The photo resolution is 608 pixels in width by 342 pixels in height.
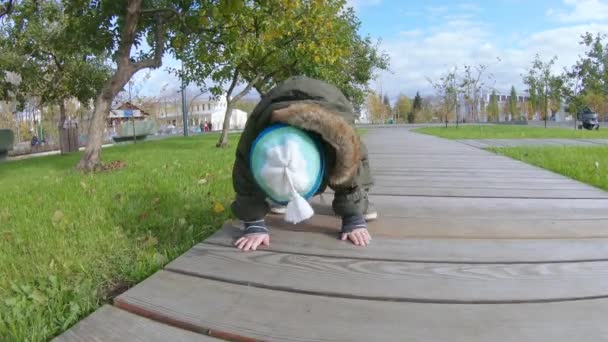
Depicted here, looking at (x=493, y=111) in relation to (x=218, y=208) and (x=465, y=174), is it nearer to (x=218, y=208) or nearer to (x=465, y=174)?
(x=465, y=174)

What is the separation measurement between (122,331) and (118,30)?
783cm

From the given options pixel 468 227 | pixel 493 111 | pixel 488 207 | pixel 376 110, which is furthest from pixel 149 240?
pixel 493 111

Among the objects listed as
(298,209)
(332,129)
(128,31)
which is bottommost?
(298,209)

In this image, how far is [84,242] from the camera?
2.33m

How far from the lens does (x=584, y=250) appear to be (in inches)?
78.7

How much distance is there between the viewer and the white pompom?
1.77 metres

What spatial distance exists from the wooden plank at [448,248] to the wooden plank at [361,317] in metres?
0.43

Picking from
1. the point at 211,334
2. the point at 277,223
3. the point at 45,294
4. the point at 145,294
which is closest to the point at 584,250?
the point at 277,223

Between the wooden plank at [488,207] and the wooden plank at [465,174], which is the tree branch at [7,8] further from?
the wooden plank at [488,207]

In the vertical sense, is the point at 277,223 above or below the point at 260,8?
below

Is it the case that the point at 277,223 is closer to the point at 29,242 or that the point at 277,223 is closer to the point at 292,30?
the point at 29,242

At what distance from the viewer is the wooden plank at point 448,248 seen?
6.24ft

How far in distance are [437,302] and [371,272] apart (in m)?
0.33

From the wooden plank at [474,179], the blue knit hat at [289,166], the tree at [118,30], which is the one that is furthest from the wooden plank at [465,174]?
the tree at [118,30]
